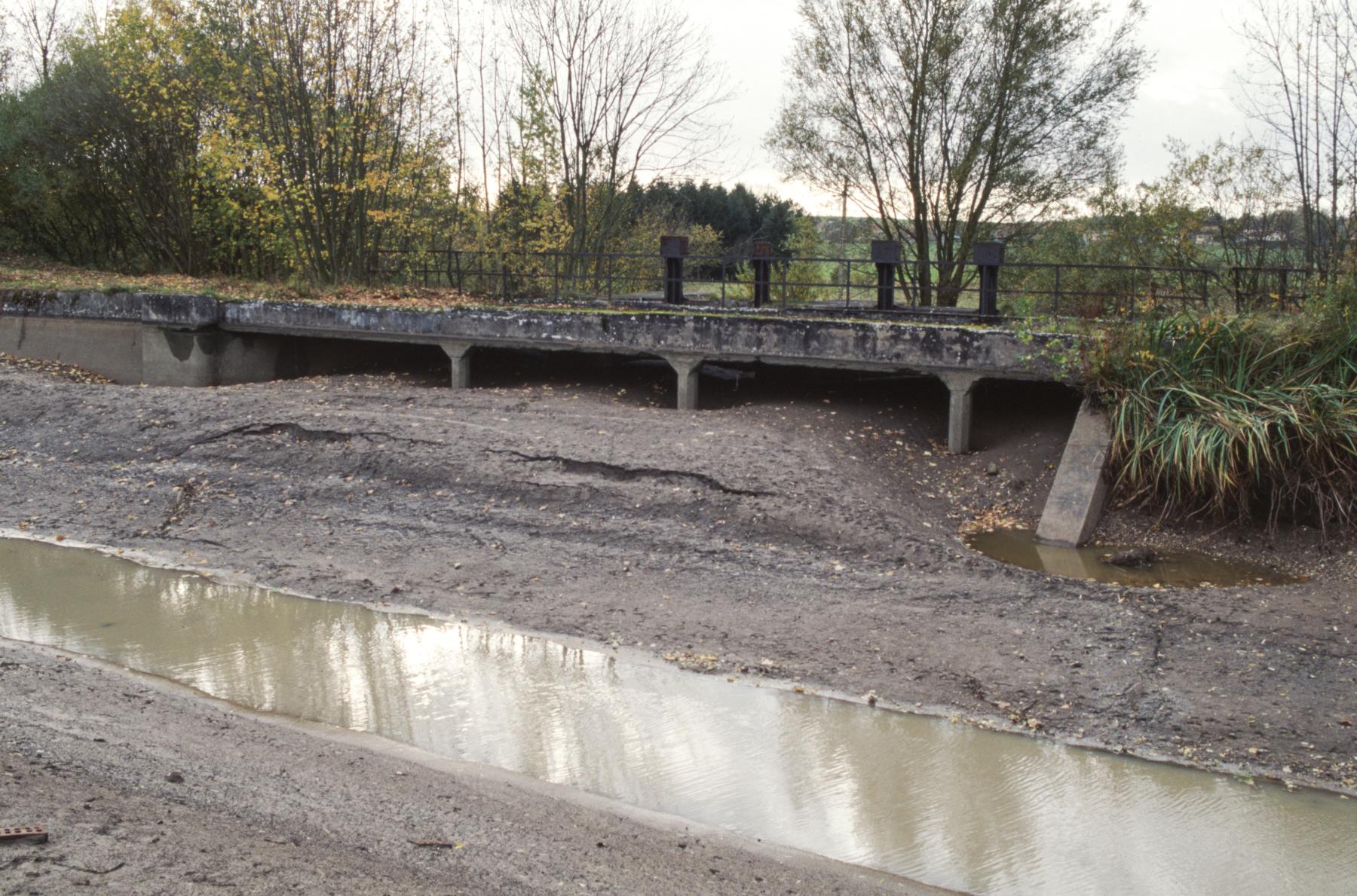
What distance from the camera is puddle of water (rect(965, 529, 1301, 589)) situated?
8.68 meters

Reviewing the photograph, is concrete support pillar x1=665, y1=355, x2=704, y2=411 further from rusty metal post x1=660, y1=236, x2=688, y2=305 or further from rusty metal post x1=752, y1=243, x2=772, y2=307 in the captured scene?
rusty metal post x1=752, y1=243, x2=772, y2=307

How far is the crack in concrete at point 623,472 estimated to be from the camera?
9773 millimetres

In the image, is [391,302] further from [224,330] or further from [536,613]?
[536,613]

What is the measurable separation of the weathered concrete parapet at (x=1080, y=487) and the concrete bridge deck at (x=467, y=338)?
80 cm

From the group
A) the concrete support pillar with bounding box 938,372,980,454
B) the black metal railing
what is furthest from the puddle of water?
the black metal railing

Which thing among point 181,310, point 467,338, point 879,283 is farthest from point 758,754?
point 181,310

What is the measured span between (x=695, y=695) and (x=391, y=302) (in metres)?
9.75

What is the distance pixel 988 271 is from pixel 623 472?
5467mm

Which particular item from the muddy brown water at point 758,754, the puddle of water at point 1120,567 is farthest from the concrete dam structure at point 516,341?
the muddy brown water at point 758,754

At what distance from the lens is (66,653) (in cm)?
701

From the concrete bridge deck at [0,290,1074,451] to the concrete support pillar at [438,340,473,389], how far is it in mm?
18

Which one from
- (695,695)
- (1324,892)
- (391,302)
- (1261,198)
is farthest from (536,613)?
(1261,198)

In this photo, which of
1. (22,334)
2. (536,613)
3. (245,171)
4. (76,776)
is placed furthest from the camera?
(245,171)

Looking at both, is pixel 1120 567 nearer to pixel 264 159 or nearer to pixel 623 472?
pixel 623 472
